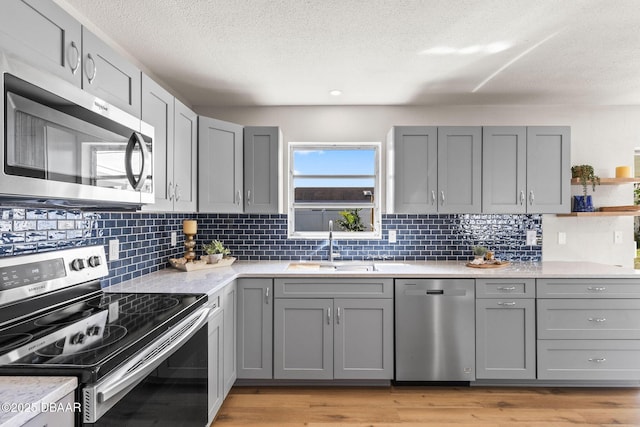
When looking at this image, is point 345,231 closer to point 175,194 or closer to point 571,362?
point 175,194

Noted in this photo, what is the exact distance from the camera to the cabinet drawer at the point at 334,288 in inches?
108

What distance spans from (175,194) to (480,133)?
2460mm

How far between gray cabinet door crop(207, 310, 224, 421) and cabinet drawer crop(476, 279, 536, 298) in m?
1.88

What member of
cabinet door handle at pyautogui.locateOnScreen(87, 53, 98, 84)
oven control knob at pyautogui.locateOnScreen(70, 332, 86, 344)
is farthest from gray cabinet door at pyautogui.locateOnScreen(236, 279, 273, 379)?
cabinet door handle at pyautogui.locateOnScreen(87, 53, 98, 84)

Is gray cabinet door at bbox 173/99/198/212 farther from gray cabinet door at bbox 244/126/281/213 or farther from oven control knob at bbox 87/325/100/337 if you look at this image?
oven control knob at bbox 87/325/100/337

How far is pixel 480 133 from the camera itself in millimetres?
3047

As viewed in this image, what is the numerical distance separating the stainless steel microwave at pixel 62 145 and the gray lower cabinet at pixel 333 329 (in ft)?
4.79

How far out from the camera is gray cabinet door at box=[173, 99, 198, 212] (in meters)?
2.42

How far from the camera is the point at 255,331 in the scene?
8.95 ft

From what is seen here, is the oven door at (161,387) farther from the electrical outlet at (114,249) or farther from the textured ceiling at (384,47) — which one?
the textured ceiling at (384,47)

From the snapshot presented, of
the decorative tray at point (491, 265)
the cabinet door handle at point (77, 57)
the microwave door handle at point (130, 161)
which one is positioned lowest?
the decorative tray at point (491, 265)

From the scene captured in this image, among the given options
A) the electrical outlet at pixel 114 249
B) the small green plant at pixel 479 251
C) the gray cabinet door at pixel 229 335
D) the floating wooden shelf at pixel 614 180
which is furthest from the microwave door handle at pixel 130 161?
the floating wooden shelf at pixel 614 180

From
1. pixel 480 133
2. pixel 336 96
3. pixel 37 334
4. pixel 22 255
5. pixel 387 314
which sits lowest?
pixel 387 314

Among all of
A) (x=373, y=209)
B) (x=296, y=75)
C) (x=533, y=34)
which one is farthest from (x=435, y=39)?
(x=373, y=209)
